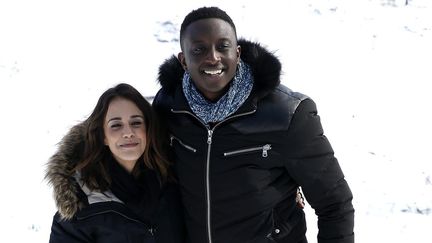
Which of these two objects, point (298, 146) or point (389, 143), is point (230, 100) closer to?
point (298, 146)

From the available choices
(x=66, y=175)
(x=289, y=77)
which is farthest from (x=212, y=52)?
(x=289, y=77)

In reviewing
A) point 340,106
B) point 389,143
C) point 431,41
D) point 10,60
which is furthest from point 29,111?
point 431,41

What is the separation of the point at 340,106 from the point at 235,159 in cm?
633

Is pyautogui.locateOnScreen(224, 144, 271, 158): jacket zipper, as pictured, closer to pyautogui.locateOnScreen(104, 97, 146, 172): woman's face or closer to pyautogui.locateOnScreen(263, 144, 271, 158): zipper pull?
pyautogui.locateOnScreen(263, 144, 271, 158): zipper pull

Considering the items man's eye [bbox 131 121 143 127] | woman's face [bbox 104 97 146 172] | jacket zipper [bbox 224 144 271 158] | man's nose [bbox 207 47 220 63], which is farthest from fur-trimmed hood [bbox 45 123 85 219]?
man's nose [bbox 207 47 220 63]

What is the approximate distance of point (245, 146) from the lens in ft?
9.29

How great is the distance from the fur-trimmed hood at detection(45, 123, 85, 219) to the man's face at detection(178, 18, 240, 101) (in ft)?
3.19

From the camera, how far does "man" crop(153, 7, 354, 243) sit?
275cm

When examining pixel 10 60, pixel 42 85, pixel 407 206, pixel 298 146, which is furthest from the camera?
pixel 10 60

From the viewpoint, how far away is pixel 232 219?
2.94m

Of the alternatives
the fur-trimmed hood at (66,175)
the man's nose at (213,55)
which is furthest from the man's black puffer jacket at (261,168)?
the fur-trimmed hood at (66,175)

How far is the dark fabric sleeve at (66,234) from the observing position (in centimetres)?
298

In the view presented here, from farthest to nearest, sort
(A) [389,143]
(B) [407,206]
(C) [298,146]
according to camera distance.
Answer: (A) [389,143] → (B) [407,206] → (C) [298,146]

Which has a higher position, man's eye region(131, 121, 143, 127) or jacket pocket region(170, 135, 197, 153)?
man's eye region(131, 121, 143, 127)
